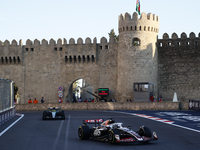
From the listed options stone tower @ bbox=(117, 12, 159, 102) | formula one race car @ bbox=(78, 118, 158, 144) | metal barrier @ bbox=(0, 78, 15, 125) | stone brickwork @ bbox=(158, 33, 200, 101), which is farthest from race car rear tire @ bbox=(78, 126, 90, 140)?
stone brickwork @ bbox=(158, 33, 200, 101)

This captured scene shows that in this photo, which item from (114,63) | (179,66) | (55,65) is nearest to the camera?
(179,66)

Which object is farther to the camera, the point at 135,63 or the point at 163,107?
the point at 135,63

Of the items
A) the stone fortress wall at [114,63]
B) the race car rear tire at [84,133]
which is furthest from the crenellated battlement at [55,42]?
the race car rear tire at [84,133]

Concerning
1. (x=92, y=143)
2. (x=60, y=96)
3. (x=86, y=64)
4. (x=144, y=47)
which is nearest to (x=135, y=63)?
(x=144, y=47)

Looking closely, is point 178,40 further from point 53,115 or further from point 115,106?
point 53,115

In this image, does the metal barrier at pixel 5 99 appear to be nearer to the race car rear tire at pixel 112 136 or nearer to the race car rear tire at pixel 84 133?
the race car rear tire at pixel 84 133

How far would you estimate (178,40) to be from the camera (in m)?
45.5

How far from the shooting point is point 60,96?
47.9 m

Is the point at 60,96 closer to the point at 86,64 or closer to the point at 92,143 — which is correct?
the point at 86,64

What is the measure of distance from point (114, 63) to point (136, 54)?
151 inches

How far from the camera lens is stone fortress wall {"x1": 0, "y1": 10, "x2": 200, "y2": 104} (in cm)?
4472

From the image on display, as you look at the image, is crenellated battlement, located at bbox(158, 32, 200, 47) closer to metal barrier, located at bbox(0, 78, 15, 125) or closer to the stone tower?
the stone tower

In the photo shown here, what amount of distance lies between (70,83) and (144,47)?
431 inches

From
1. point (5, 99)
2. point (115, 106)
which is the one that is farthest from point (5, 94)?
point (115, 106)
